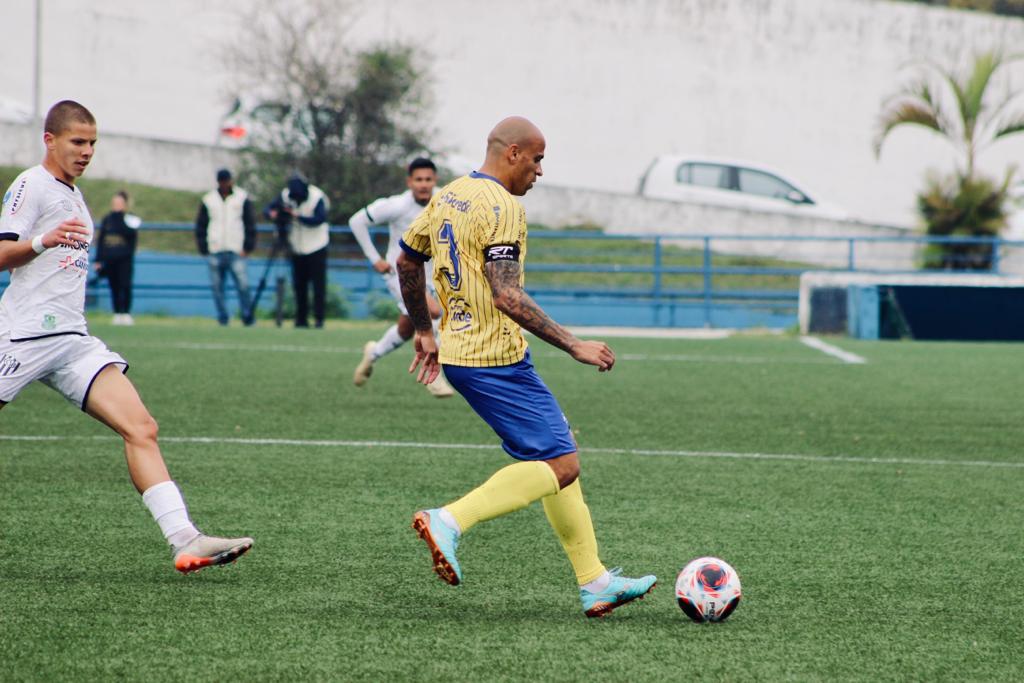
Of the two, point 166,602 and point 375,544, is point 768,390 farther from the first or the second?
point 166,602

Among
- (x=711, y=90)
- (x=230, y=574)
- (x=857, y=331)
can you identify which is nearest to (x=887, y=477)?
(x=230, y=574)

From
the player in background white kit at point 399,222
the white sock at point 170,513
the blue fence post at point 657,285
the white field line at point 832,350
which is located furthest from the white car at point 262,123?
the white sock at point 170,513

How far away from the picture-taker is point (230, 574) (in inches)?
215

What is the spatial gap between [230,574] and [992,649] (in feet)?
9.16

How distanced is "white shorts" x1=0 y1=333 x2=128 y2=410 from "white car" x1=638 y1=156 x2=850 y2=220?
76.4 feet

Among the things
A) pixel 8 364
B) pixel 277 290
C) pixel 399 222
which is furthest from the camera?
pixel 277 290

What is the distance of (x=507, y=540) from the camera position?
6.14m

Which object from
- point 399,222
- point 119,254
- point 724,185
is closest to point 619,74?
point 724,185

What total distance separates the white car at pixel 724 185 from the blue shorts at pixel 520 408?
23554 millimetres

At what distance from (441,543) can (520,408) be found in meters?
0.55

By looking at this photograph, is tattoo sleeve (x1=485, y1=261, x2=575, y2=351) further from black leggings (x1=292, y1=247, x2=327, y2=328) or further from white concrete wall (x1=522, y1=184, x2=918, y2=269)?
white concrete wall (x1=522, y1=184, x2=918, y2=269)

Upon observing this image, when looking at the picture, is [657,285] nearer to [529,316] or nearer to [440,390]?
[440,390]

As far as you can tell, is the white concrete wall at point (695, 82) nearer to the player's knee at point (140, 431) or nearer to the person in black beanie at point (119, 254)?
the person in black beanie at point (119, 254)

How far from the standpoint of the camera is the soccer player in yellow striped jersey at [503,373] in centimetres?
486
